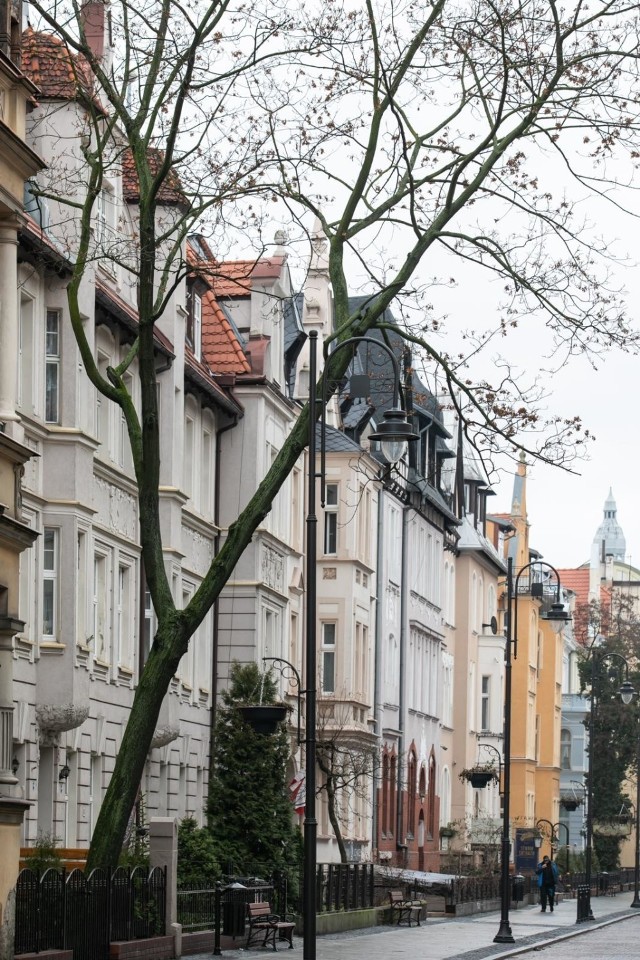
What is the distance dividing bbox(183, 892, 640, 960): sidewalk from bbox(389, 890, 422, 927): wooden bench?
0.38 metres

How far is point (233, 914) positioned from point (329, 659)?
2204 cm

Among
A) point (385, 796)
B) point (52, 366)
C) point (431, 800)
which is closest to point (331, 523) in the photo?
point (385, 796)

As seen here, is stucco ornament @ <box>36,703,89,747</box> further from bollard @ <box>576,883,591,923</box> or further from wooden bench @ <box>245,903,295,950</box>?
bollard @ <box>576,883,591,923</box>

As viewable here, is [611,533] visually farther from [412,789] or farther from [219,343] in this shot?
[219,343]

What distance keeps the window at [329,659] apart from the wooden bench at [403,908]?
379 inches

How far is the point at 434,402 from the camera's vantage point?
22.3 m

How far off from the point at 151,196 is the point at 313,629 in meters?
5.80

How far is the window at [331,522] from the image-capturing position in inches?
1987

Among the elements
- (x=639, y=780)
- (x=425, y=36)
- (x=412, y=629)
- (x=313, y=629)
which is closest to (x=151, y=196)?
(x=425, y=36)

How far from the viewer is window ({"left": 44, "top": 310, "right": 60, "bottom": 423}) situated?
29.0 metres

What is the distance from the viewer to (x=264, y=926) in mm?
28609

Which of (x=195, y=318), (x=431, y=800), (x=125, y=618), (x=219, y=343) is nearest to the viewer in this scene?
(x=125, y=618)

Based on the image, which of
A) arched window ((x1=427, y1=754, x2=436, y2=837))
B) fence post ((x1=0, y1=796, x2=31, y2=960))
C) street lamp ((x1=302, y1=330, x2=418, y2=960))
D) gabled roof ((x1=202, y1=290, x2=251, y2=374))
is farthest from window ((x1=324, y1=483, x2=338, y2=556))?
fence post ((x1=0, y1=796, x2=31, y2=960))

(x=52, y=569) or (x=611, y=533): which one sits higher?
(x=611, y=533)
